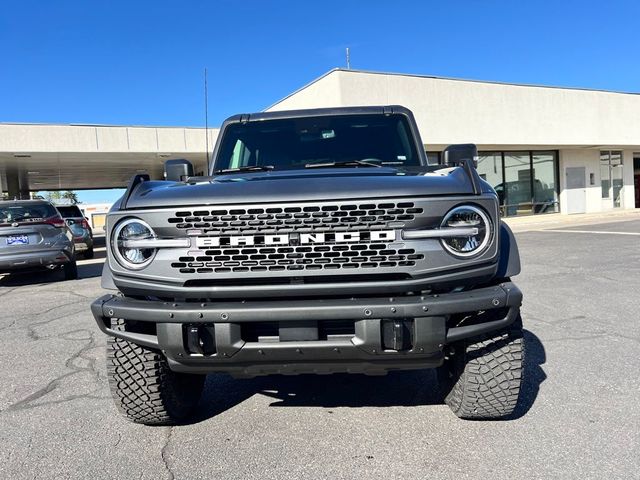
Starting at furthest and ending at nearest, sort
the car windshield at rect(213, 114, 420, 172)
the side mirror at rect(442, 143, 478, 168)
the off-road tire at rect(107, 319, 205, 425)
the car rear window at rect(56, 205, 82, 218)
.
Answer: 1. the car rear window at rect(56, 205, 82, 218)
2. the car windshield at rect(213, 114, 420, 172)
3. the side mirror at rect(442, 143, 478, 168)
4. the off-road tire at rect(107, 319, 205, 425)

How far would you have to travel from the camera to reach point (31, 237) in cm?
893

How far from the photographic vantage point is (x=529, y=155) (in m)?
24.3

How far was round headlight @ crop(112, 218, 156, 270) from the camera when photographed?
248cm

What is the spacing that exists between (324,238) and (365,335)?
479 mm

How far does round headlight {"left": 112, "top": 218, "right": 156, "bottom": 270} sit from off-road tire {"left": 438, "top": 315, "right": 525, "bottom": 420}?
1.65 meters

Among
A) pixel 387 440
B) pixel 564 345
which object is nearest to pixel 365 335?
pixel 387 440

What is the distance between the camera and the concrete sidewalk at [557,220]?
20.4 meters

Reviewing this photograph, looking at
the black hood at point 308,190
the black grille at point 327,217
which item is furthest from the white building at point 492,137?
the black grille at point 327,217

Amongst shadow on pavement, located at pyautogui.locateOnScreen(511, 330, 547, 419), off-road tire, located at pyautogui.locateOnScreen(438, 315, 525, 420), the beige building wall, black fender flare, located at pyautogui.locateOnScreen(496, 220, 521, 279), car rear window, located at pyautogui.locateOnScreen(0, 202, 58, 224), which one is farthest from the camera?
the beige building wall

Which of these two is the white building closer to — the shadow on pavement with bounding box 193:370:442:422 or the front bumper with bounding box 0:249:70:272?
the front bumper with bounding box 0:249:70:272

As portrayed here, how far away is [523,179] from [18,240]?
2186 centimetres

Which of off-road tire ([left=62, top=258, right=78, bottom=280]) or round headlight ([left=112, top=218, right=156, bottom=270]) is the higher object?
round headlight ([left=112, top=218, right=156, bottom=270])

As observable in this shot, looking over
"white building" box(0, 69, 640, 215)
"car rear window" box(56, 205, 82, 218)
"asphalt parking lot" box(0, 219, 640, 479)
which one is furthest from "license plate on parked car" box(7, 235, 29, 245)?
"white building" box(0, 69, 640, 215)

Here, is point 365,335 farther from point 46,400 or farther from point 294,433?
point 46,400
